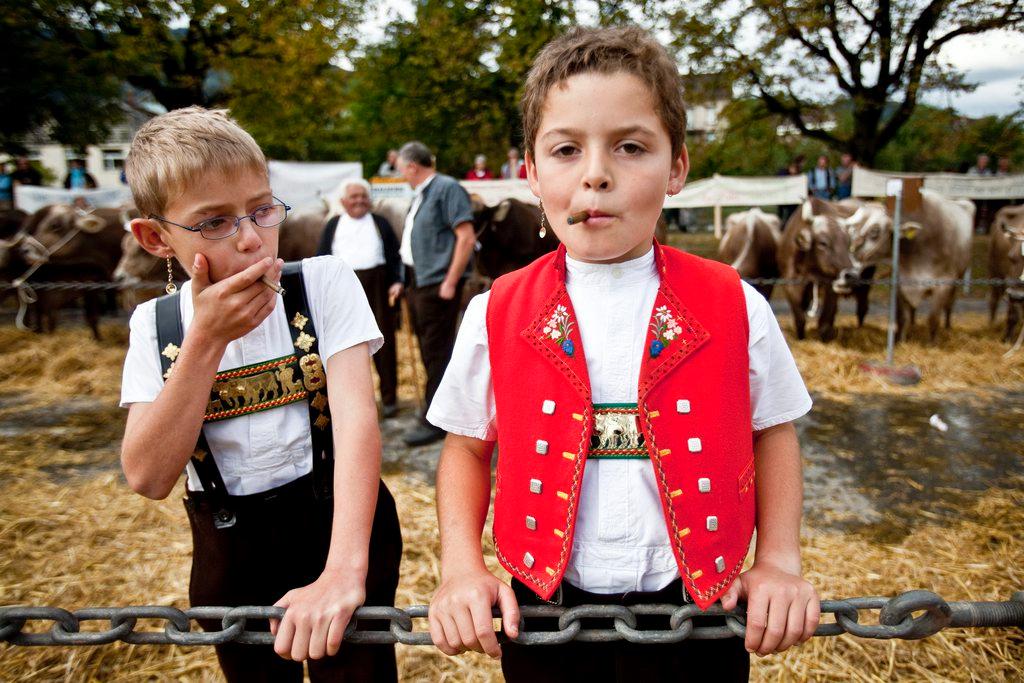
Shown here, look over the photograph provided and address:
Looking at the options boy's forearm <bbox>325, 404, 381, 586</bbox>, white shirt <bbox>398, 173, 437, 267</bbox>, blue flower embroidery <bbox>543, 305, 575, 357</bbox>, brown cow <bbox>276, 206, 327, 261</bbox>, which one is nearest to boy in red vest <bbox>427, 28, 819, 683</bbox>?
blue flower embroidery <bbox>543, 305, 575, 357</bbox>

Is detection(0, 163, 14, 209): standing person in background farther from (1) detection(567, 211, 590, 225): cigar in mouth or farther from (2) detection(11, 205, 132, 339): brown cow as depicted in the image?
(1) detection(567, 211, 590, 225): cigar in mouth

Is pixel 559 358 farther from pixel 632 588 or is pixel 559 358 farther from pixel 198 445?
pixel 198 445

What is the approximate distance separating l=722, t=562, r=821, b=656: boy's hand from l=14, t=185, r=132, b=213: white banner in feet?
44.5

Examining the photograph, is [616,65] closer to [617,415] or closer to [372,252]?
[617,415]

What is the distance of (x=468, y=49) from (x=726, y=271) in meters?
19.2

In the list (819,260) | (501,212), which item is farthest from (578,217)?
(819,260)

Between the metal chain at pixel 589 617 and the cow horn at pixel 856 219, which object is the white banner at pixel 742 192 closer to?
the cow horn at pixel 856 219

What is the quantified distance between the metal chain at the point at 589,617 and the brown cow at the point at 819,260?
725cm

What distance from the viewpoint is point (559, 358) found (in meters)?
1.22

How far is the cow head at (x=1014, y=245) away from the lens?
767 centimetres

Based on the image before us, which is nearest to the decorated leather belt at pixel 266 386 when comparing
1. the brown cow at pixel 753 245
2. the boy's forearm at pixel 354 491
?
the boy's forearm at pixel 354 491

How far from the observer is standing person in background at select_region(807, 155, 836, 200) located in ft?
45.1

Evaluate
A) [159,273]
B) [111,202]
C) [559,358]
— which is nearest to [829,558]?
[559,358]

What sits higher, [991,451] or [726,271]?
[726,271]
